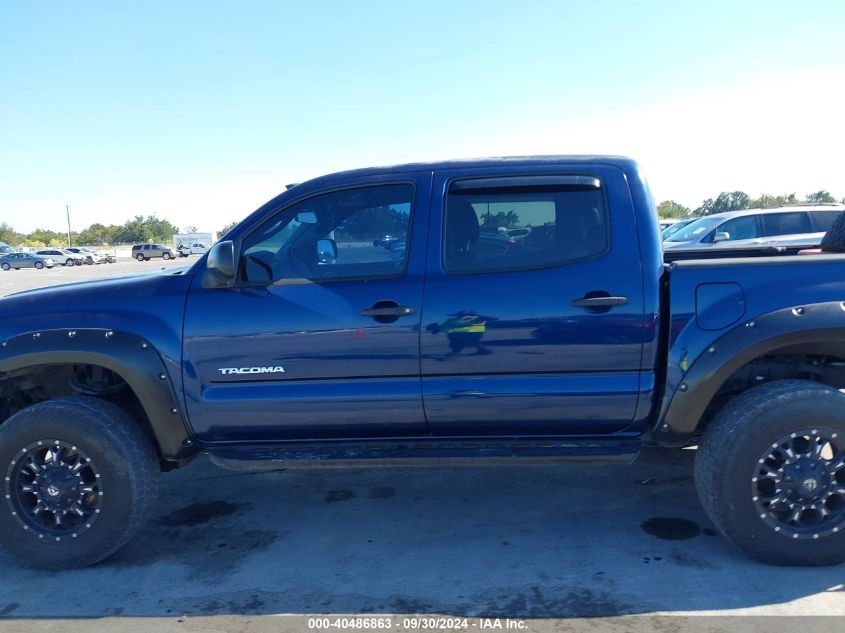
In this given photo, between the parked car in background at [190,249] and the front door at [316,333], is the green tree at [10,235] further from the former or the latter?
the front door at [316,333]

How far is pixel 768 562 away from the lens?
3109 millimetres

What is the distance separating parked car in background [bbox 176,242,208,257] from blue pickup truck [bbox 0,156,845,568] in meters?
56.7

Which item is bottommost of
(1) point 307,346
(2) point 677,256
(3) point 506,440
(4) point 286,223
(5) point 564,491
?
(5) point 564,491

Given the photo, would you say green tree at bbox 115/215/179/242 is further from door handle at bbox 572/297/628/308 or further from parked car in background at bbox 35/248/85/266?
door handle at bbox 572/297/628/308

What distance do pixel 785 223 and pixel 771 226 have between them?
22 cm

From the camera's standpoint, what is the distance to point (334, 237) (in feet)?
11.2

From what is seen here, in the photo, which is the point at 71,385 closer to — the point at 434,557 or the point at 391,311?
the point at 391,311

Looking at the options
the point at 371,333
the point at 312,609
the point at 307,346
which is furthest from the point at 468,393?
the point at 312,609

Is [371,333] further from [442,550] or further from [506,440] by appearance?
[442,550]

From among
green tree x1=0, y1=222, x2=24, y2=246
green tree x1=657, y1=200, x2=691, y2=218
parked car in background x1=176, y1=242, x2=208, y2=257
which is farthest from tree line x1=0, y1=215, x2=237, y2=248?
green tree x1=657, y1=200, x2=691, y2=218

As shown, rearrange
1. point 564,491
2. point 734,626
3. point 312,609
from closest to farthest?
point 734,626 → point 312,609 → point 564,491

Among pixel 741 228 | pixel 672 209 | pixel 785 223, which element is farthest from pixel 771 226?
pixel 672 209

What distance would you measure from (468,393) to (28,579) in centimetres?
247

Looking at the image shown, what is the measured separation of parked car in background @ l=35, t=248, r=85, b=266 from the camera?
4800 cm
